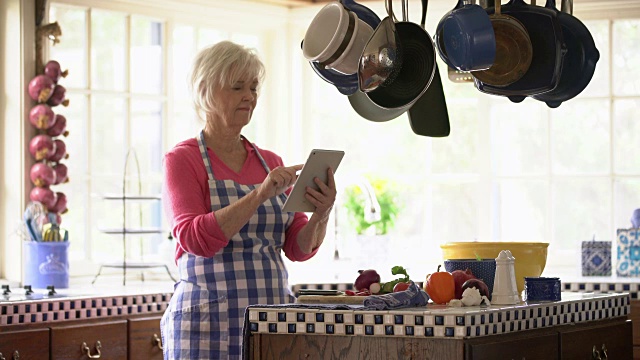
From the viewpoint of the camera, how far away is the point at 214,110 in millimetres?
3289

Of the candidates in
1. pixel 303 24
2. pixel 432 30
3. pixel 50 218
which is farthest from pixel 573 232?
pixel 50 218

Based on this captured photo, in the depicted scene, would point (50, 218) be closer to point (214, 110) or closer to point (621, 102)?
point (214, 110)

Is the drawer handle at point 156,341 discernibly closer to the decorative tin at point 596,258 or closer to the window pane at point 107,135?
the window pane at point 107,135

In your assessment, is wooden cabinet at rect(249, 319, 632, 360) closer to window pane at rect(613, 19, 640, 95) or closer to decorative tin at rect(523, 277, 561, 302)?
decorative tin at rect(523, 277, 561, 302)

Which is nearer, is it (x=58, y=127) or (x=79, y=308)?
(x=79, y=308)

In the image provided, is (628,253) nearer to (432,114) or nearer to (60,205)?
(432,114)

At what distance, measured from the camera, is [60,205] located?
4.55 metres

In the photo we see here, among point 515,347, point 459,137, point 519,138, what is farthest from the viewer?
point 459,137

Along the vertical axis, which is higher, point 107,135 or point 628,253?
point 107,135

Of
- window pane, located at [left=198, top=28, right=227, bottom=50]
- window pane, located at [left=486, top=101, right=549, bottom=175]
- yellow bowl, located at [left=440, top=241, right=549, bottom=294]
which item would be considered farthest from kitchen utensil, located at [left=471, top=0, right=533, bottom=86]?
window pane, located at [left=198, top=28, right=227, bottom=50]

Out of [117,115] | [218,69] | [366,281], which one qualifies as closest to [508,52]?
[366,281]

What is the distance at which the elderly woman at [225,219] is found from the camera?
3051 millimetres

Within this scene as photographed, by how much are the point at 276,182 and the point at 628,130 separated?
2673 mm

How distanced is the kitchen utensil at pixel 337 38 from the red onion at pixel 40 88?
181 centimetres
